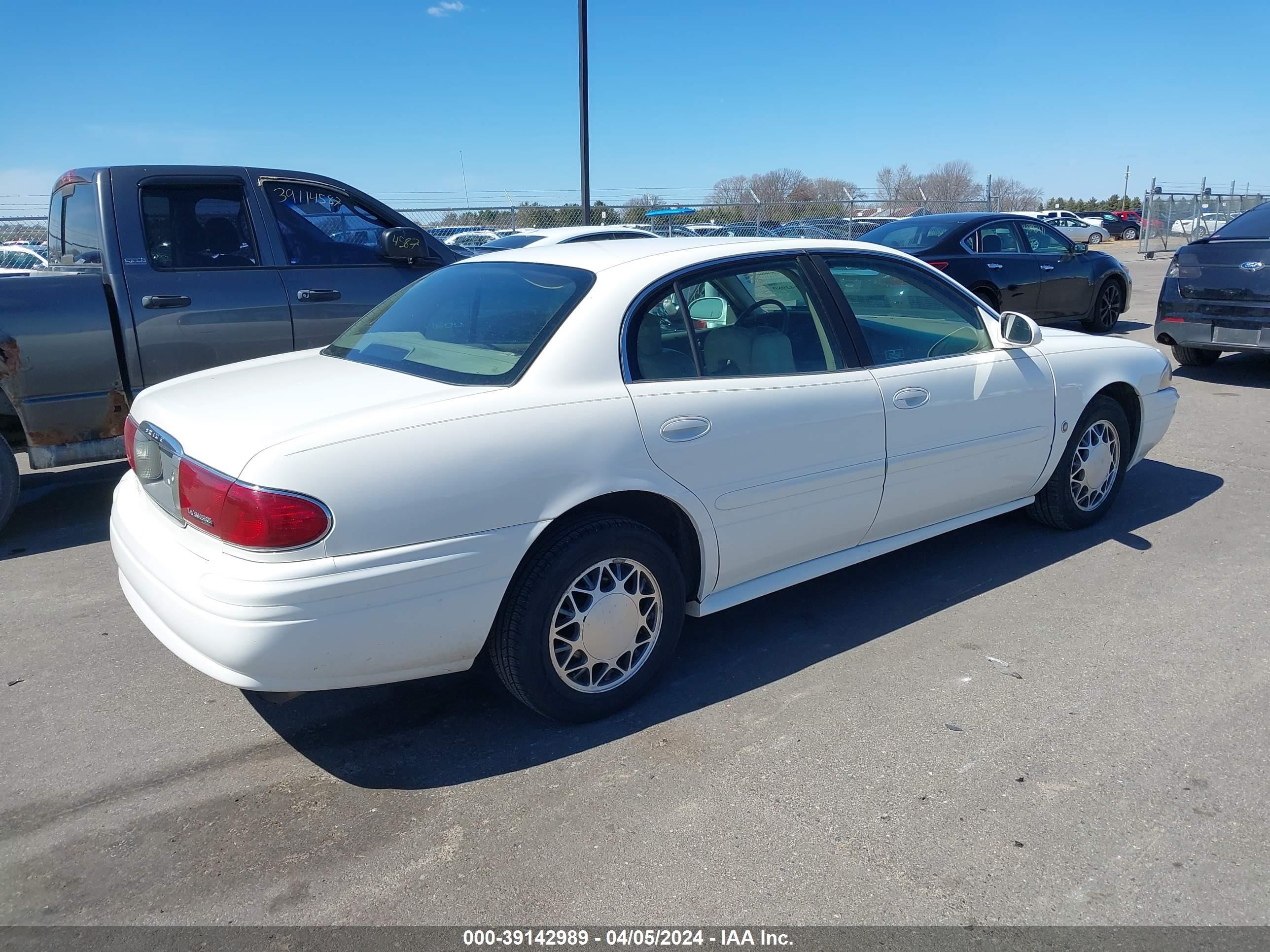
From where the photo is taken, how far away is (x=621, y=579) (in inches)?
126

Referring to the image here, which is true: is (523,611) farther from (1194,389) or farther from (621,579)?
(1194,389)

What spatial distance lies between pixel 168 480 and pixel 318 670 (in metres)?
0.88

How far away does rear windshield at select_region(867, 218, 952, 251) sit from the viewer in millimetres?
10406

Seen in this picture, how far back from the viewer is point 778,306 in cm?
386

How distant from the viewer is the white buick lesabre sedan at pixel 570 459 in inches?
106

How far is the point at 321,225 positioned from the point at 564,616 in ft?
13.0

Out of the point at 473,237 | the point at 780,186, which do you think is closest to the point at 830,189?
the point at 780,186

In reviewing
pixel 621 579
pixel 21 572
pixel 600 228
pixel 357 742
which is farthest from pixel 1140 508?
Result: pixel 600 228

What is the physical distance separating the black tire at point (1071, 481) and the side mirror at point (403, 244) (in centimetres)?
399

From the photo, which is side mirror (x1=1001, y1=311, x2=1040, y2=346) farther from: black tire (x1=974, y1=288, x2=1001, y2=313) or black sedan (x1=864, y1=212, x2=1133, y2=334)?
black tire (x1=974, y1=288, x2=1001, y2=313)

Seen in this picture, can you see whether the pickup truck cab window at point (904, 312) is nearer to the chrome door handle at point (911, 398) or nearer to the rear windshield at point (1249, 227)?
the chrome door handle at point (911, 398)

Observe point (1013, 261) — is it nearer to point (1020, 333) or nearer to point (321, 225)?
point (1020, 333)

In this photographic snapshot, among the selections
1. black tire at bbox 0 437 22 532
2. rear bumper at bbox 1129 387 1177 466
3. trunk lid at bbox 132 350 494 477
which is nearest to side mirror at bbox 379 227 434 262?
black tire at bbox 0 437 22 532

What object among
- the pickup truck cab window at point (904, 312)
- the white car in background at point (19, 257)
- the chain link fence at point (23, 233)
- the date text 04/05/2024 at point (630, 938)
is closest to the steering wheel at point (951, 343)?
the pickup truck cab window at point (904, 312)
